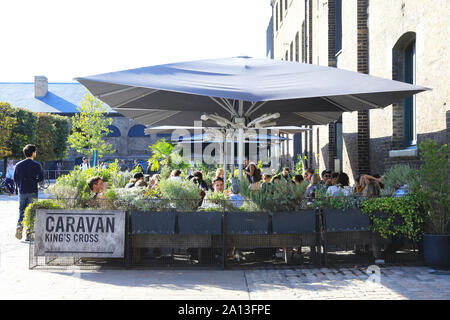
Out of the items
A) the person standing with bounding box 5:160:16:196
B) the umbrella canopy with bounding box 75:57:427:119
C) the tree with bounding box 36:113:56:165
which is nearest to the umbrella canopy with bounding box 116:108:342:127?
the umbrella canopy with bounding box 75:57:427:119

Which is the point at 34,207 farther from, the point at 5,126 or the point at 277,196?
the point at 5,126

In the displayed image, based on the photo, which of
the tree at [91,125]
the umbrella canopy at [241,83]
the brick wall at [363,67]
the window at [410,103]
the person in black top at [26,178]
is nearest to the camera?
the umbrella canopy at [241,83]

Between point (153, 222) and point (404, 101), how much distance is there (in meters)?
6.80

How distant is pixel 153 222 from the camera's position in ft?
21.6

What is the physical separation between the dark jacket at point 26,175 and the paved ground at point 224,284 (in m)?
2.71

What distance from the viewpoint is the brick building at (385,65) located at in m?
8.53

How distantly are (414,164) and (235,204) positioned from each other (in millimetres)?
4557

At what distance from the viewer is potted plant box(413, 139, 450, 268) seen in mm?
6594

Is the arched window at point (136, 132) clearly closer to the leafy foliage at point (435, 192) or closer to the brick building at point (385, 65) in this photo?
the brick building at point (385, 65)

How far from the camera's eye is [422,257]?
710 centimetres

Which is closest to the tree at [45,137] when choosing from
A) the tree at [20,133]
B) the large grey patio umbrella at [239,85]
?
the tree at [20,133]

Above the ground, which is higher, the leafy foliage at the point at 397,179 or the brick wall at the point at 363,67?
the brick wall at the point at 363,67
